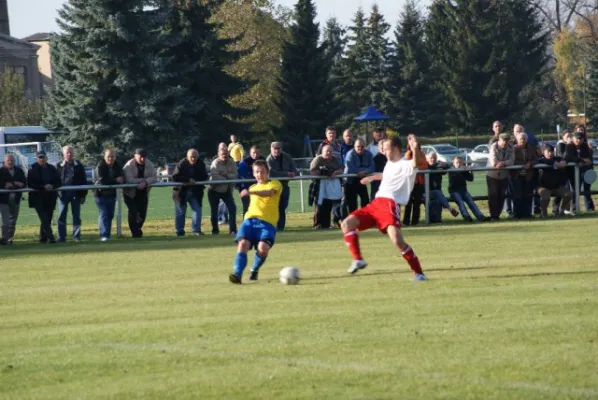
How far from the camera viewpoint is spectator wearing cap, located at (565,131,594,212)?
84.9 ft

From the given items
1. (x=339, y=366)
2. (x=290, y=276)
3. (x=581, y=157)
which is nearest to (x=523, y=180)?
(x=581, y=157)

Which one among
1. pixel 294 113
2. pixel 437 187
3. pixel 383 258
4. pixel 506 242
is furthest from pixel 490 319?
pixel 294 113

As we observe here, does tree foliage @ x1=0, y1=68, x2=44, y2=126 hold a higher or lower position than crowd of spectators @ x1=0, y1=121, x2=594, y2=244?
higher

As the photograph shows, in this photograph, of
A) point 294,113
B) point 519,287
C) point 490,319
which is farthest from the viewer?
point 294,113

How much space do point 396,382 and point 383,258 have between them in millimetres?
9704

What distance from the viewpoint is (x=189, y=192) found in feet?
81.1

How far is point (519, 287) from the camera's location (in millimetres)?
12477

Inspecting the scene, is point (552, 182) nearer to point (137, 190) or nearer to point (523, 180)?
point (523, 180)

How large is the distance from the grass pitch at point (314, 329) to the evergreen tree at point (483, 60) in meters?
65.9

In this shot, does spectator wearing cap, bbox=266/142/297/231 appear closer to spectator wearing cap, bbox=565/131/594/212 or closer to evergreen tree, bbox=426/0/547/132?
spectator wearing cap, bbox=565/131/594/212

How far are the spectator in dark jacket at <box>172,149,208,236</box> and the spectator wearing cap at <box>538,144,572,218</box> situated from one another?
24.0ft

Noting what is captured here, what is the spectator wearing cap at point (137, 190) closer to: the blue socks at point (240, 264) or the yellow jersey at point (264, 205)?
the yellow jersey at point (264, 205)

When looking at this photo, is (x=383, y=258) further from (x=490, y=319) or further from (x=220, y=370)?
(x=220, y=370)

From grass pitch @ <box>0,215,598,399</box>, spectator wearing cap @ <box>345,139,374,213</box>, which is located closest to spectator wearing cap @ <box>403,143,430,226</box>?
spectator wearing cap @ <box>345,139,374,213</box>
